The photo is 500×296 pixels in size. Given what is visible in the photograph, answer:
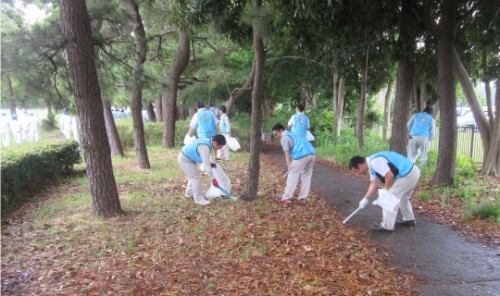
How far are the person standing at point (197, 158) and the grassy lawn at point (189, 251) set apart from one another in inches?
11.5

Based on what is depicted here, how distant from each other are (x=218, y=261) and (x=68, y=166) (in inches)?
282

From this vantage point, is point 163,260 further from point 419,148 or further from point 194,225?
point 419,148

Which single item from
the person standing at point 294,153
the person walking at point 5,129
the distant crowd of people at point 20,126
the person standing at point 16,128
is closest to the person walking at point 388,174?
the person standing at point 294,153

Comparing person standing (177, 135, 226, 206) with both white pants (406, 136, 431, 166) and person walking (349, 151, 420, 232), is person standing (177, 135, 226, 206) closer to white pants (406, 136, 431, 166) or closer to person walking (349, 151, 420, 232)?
person walking (349, 151, 420, 232)

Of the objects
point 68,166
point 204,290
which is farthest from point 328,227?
point 68,166

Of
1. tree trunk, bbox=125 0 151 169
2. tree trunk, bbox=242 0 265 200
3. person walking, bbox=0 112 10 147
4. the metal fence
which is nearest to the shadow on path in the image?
tree trunk, bbox=242 0 265 200

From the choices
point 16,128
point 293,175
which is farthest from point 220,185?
point 16,128

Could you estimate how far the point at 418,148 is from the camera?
9.16 meters

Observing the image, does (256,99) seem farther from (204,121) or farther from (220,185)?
(204,121)

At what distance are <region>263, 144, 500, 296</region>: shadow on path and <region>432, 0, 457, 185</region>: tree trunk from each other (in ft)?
6.03

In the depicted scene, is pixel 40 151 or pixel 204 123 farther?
pixel 204 123

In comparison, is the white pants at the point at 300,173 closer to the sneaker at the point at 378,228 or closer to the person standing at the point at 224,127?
the sneaker at the point at 378,228

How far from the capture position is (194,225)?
5359 millimetres

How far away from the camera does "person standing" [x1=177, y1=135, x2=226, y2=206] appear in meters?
6.16
